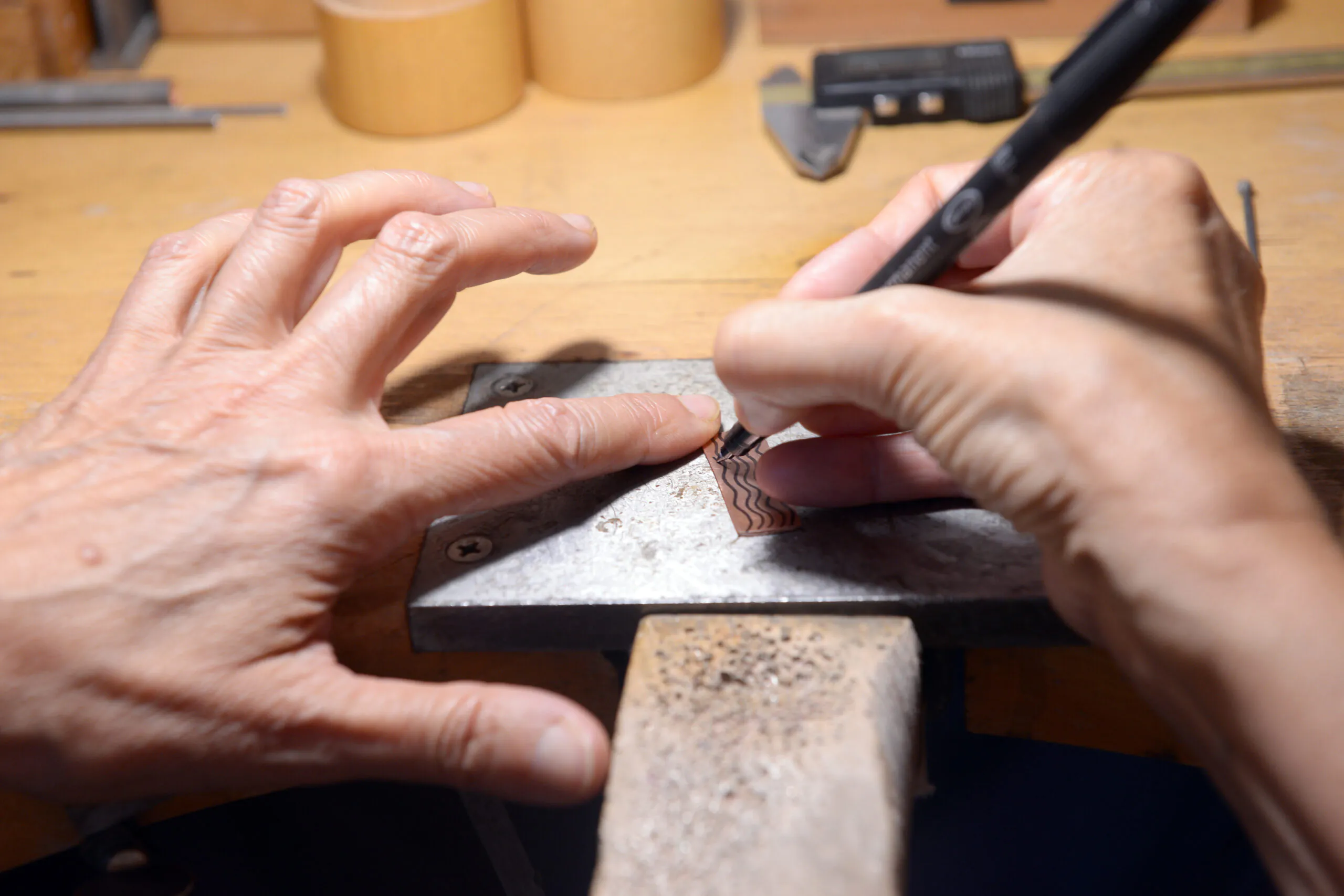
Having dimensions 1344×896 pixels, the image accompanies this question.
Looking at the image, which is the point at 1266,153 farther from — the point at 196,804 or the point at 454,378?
the point at 196,804

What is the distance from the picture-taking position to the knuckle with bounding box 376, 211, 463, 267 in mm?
660

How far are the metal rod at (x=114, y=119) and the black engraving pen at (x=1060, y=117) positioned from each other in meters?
0.91

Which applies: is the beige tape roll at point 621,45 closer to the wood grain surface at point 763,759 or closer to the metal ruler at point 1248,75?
the metal ruler at point 1248,75

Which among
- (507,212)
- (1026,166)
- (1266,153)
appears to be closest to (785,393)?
(1026,166)

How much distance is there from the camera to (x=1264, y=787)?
0.46 m

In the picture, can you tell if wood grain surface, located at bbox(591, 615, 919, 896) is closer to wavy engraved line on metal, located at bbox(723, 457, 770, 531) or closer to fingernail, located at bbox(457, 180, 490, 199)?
wavy engraved line on metal, located at bbox(723, 457, 770, 531)

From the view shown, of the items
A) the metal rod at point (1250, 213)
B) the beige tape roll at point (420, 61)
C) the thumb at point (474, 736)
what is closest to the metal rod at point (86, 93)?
the beige tape roll at point (420, 61)

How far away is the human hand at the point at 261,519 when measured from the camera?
0.53 metres

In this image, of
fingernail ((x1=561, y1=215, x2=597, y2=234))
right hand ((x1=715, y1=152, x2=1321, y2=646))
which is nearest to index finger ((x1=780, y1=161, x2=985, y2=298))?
right hand ((x1=715, y1=152, x2=1321, y2=646))

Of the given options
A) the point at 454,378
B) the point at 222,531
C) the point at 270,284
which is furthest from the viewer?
the point at 454,378

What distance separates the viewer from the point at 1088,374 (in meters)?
0.47

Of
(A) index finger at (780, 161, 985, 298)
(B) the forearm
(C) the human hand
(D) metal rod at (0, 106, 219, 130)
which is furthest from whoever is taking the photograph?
(D) metal rod at (0, 106, 219, 130)

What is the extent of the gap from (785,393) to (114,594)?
15.1 inches

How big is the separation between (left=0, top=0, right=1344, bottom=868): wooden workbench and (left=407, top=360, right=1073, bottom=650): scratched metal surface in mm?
62
